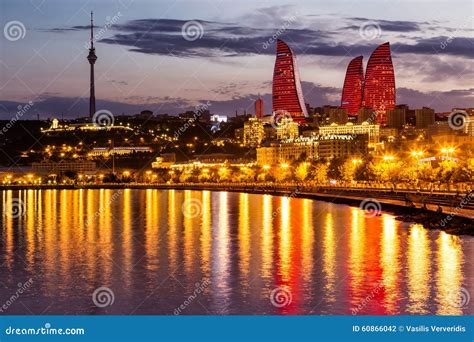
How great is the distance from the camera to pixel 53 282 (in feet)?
35.1

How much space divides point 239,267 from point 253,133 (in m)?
78.9

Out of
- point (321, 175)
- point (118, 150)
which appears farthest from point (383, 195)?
point (118, 150)

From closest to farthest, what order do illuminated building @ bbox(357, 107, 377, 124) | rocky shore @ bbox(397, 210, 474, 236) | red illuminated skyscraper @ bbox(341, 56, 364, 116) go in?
rocky shore @ bbox(397, 210, 474, 236) < illuminated building @ bbox(357, 107, 377, 124) < red illuminated skyscraper @ bbox(341, 56, 364, 116)

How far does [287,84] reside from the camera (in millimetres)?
83688

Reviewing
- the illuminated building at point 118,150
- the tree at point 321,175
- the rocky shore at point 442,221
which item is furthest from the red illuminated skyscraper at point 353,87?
the rocky shore at point 442,221

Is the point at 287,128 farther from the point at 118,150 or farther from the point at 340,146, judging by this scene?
the point at 340,146

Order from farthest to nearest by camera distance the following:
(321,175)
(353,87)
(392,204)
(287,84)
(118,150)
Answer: (353,87)
(118,150)
(287,84)
(321,175)
(392,204)

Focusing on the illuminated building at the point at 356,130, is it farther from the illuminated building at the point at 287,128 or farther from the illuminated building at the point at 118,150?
the illuminated building at the point at 118,150

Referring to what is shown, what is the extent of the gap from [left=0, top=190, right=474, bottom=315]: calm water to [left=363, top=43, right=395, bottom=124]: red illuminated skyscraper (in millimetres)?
67484

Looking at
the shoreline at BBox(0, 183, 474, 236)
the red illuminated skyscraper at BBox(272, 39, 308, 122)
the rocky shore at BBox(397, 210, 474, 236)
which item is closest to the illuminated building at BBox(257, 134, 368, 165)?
the red illuminated skyscraper at BBox(272, 39, 308, 122)

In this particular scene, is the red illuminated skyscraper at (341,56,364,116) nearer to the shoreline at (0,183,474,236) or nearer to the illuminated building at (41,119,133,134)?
the illuminated building at (41,119,133,134)

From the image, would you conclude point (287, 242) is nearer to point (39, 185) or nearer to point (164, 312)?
point (164, 312)

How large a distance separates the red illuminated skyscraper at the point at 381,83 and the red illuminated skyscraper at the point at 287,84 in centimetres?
781

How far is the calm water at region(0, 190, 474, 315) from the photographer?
9.09 m
